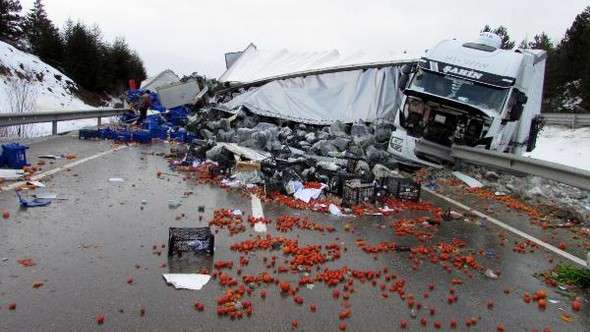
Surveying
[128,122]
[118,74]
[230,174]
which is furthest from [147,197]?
[118,74]

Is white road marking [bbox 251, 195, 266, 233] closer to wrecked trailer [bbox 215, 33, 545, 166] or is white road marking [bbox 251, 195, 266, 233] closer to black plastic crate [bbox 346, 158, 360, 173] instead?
black plastic crate [bbox 346, 158, 360, 173]

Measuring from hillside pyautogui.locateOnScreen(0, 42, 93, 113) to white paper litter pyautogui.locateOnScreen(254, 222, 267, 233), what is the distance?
34.4 m

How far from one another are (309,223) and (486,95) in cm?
843

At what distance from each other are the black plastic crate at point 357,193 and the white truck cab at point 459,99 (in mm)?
5243

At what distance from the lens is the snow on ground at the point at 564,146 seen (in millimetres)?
32656

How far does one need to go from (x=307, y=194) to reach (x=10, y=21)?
54.0 metres

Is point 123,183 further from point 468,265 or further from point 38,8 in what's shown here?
point 38,8

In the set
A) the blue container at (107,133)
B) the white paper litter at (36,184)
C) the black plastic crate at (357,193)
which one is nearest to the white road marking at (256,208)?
the black plastic crate at (357,193)

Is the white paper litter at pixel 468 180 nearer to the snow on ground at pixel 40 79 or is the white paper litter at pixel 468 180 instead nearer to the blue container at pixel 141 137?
the blue container at pixel 141 137

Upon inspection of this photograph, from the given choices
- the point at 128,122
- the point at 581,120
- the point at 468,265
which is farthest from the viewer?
the point at 581,120

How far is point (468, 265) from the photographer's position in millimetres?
6352

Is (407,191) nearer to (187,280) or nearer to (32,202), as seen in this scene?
(187,280)

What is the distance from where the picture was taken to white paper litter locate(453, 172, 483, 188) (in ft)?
42.0

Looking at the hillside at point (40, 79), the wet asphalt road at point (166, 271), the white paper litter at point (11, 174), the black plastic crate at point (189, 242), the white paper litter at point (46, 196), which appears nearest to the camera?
Answer: the wet asphalt road at point (166, 271)
